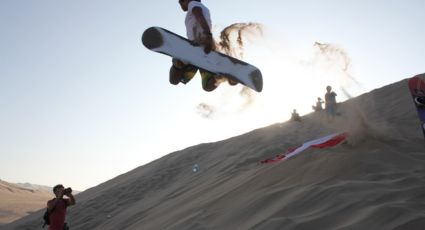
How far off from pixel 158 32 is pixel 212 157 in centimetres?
884

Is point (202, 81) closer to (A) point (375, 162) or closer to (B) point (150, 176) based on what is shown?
(A) point (375, 162)

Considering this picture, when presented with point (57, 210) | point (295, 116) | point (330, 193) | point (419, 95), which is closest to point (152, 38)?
point (57, 210)

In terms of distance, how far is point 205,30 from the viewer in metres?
5.55

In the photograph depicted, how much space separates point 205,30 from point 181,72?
65 centimetres

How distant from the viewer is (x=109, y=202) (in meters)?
13.6

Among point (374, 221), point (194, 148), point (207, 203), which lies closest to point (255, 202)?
point (207, 203)

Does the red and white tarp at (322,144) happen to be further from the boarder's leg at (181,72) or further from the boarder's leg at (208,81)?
the boarder's leg at (181,72)

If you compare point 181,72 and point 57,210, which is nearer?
point 181,72

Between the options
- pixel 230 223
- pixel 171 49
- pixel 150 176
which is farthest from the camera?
pixel 150 176

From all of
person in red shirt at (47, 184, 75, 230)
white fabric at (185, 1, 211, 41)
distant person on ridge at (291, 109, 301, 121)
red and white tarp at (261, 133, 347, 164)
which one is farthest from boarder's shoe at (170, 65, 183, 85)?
distant person on ridge at (291, 109, 301, 121)

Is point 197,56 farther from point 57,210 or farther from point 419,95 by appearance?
point 419,95

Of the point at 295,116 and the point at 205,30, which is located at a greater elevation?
the point at 205,30

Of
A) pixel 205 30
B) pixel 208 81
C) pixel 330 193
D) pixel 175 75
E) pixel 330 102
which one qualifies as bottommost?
pixel 330 193

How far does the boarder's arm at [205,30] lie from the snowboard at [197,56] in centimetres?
8
